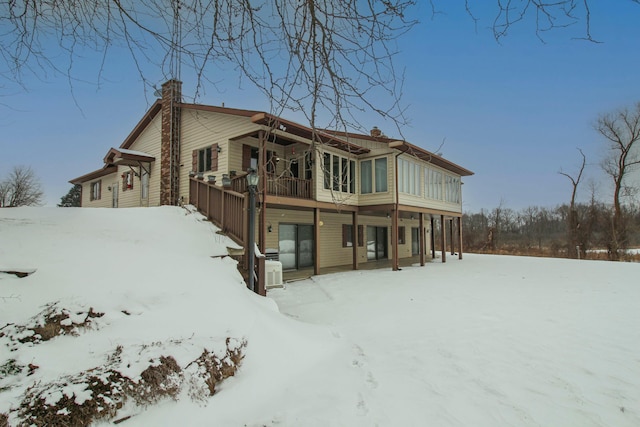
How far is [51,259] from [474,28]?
16.5ft

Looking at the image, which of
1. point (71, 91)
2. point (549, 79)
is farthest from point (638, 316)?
point (71, 91)

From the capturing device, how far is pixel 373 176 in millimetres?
13141

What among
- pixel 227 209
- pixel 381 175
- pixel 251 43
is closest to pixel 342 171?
pixel 381 175

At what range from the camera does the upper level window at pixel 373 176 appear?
512 inches

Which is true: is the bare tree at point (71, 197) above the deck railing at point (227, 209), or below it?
above

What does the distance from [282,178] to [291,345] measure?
750cm

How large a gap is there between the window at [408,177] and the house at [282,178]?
0.14 ft

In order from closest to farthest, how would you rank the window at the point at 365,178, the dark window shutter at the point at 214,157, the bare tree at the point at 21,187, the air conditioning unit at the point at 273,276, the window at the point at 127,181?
the air conditioning unit at the point at 273,276
the dark window shutter at the point at 214,157
the window at the point at 365,178
the window at the point at 127,181
the bare tree at the point at 21,187

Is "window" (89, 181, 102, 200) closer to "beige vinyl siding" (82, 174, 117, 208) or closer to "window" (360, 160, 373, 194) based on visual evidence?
"beige vinyl siding" (82, 174, 117, 208)

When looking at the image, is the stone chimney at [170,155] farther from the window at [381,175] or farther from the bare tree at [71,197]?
the bare tree at [71,197]

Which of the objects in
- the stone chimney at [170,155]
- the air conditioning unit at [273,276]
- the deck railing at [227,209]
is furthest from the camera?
the stone chimney at [170,155]

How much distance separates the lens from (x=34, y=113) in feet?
8.05

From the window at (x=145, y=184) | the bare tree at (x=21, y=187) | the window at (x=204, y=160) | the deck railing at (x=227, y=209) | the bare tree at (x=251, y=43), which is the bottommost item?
the deck railing at (x=227, y=209)

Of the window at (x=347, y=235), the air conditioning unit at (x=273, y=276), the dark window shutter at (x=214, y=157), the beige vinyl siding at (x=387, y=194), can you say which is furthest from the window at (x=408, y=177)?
the dark window shutter at (x=214, y=157)
